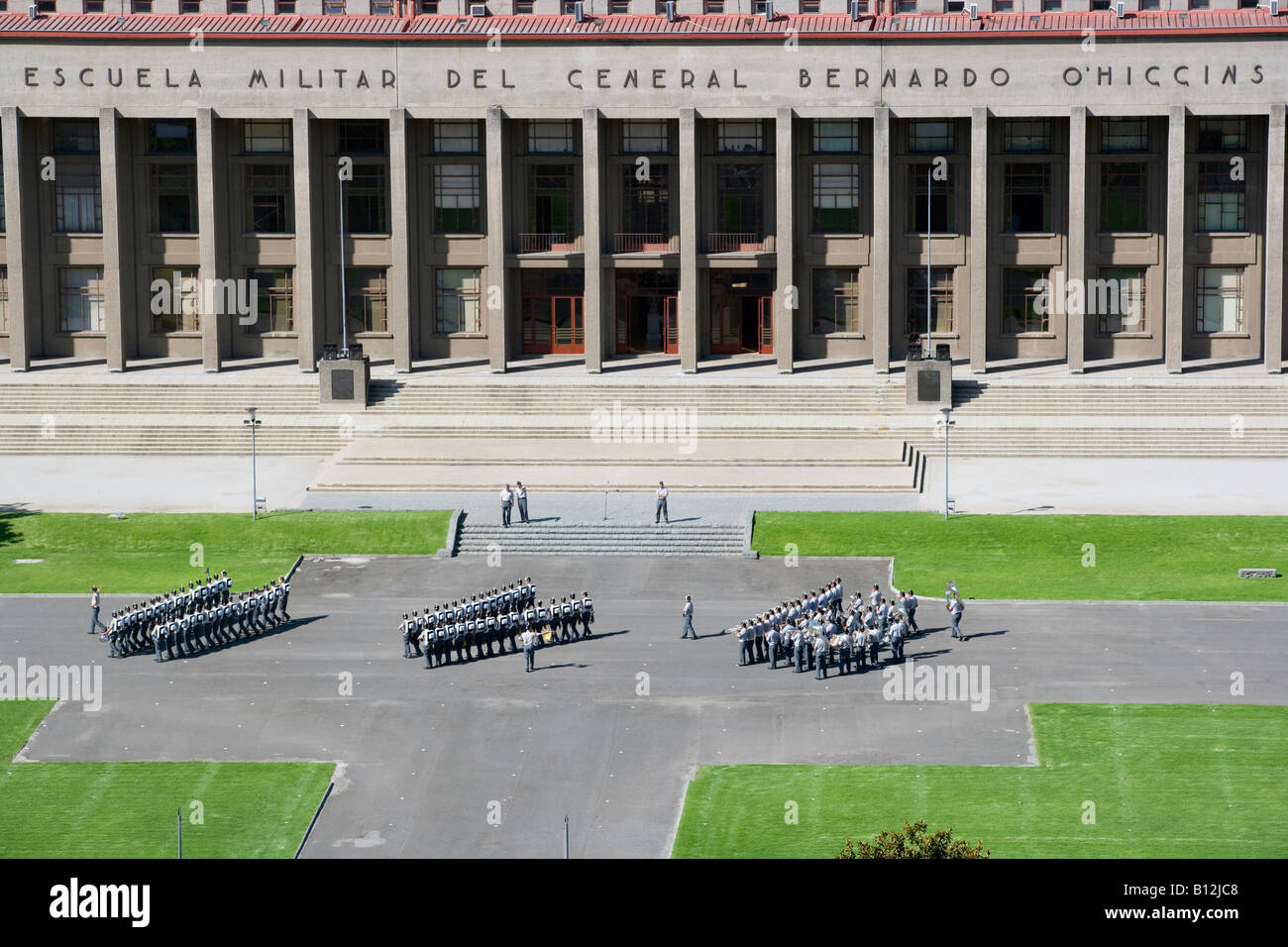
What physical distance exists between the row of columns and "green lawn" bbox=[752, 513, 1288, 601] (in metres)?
19.2

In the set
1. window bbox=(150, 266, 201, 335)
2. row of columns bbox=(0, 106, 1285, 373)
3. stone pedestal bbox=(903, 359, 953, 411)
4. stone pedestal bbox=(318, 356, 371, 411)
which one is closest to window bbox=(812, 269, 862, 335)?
row of columns bbox=(0, 106, 1285, 373)

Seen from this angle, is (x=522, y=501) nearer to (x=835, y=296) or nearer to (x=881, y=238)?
(x=881, y=238)

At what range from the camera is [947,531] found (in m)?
54.4

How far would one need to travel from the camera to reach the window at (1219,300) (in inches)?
3004

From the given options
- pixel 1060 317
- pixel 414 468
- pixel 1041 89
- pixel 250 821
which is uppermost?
pixel 1041 89

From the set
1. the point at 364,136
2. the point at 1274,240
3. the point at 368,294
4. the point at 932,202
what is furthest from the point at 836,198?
the point at 368,294

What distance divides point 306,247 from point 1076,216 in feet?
99.9

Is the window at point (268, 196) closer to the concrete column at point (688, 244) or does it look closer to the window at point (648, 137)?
the window at point (648, 137)

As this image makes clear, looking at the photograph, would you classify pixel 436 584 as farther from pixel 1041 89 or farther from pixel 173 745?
pixel 1041 89

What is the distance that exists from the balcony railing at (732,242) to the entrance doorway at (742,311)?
1.03m

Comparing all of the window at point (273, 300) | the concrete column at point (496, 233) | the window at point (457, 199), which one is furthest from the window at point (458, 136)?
the window at point (273, 300)

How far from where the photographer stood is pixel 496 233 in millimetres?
74375
